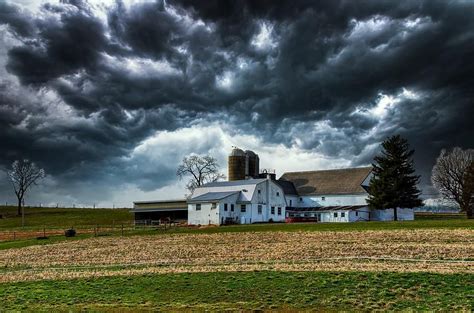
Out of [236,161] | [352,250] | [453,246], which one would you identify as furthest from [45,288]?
[236,161]

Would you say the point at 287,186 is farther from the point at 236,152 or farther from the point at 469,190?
the point at 469,190

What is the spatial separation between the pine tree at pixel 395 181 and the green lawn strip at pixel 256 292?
6218 cm

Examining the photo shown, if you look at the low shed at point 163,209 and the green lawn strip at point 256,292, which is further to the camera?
the low shed at point 163,209

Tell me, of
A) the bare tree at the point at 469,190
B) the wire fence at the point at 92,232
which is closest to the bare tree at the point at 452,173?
the bare tree at the point at 469,190

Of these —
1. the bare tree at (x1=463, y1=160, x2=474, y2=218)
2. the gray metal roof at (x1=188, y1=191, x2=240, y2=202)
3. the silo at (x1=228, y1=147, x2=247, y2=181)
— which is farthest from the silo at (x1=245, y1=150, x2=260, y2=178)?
the bare tree at (x1=463, y1=160, x2=474, y2=218)

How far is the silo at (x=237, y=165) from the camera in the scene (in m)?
109

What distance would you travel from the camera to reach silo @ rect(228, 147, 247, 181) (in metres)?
109

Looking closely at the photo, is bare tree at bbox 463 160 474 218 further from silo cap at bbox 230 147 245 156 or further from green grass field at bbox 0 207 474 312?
green grass field at bbox 0 207 474 312

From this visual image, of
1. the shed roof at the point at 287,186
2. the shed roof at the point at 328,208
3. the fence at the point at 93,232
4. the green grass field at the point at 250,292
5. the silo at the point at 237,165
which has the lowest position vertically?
the green grass field at the point at 250,292

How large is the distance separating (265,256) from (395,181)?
181 feet

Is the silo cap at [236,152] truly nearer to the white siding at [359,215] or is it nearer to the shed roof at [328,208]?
the shed roof at [328,208]

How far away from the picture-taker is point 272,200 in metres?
94.1

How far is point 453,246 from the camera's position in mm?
33812

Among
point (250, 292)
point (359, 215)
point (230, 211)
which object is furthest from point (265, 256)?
point (359, 215)
